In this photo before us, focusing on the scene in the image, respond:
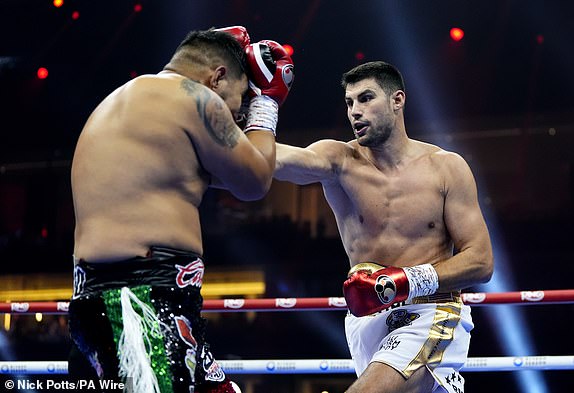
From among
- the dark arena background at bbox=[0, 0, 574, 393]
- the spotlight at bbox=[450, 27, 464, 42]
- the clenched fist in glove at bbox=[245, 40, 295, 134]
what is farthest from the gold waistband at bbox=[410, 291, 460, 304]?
the spotlight at bbox=[450, 27, 464, 42]

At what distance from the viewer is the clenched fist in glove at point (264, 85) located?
179cm

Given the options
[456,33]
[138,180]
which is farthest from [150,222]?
[456,33]

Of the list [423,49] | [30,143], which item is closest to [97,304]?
[423,49]

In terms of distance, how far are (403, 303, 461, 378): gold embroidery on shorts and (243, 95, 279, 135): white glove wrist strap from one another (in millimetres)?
896

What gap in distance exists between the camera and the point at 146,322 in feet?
4.87

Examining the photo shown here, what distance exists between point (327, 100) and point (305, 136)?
521mm

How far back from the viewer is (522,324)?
7.02 metres

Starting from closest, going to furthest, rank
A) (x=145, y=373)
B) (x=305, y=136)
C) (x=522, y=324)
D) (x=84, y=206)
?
1. (x=145, y=373)
2. (x=84, y=206)
3. (x=522, y=324)
4. (x=305, y=136)

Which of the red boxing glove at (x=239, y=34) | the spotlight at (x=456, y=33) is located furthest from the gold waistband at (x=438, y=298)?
the spotlight at (x=456, y=33)

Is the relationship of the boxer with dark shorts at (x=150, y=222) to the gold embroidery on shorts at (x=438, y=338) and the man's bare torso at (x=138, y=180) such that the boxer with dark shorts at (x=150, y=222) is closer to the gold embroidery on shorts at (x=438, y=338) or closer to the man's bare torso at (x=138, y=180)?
the man's bare torso at (x=138, y=180)

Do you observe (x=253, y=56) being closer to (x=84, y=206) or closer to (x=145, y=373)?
(x=84, y=206)

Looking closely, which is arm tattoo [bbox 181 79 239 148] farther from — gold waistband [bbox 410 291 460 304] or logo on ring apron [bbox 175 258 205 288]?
gold waistband [bbox 410 291 460 304]

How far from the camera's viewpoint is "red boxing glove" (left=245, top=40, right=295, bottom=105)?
6.04 ft

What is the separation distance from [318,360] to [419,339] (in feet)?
2.69
